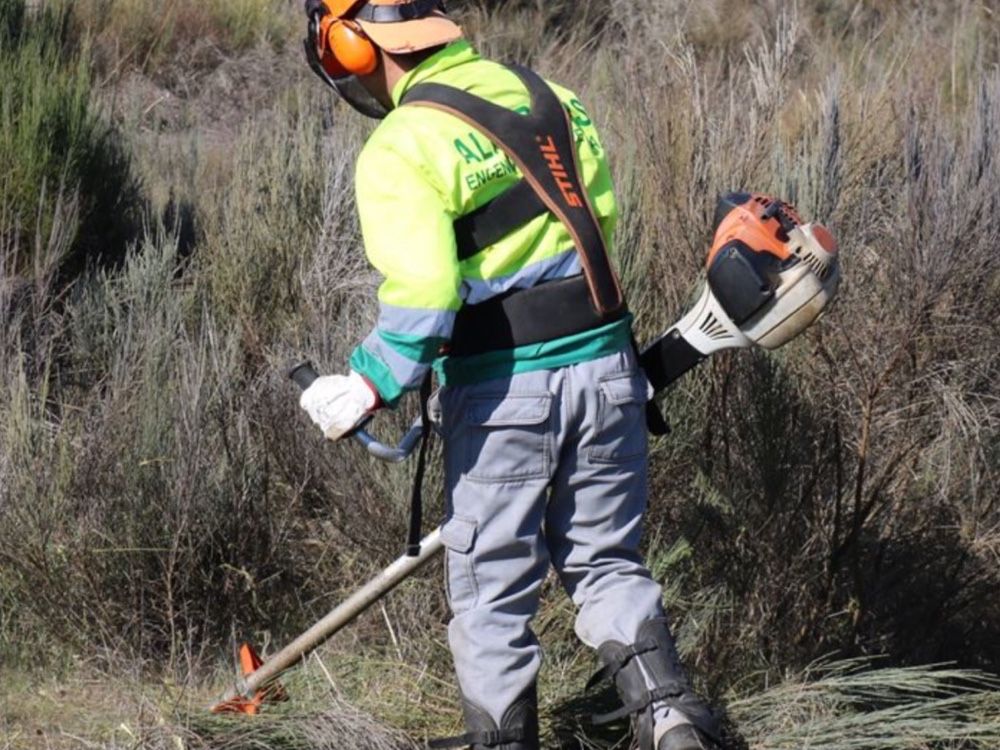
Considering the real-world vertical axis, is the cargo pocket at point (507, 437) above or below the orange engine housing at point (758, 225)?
below

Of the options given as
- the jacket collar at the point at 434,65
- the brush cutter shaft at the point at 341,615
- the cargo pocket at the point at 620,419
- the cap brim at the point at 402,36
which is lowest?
the brush cutter shaft at the point at 341,615

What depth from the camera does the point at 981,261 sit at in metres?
4.91

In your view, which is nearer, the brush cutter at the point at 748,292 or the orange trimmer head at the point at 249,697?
the brush cutter at the point at 748,292

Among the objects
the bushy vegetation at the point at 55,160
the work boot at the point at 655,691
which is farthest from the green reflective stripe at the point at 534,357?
the bushy vegetation at the point at 55,160

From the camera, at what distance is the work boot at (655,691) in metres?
3.83

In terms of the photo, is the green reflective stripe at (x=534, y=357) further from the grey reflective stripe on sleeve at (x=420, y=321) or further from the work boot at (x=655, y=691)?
the work boot at (x=655, y=691)

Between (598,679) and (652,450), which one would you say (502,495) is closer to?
(598,679)

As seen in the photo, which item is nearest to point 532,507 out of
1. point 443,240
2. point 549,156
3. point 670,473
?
point 443,240

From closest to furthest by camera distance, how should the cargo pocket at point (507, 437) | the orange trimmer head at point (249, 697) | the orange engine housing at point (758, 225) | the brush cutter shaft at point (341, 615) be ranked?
1. the cargo pocket at point (507, 437)
2. the orange engine housing at point (758, 225)
3. the brush cutter shaft at point (341, 615)
4. the orange trimmer head at point (249, 697)

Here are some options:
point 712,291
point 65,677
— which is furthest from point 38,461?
point 712,291

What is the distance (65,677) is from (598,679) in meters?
1.63

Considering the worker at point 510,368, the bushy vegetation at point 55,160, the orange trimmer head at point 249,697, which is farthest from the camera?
the bushy vegetation at point 55,160

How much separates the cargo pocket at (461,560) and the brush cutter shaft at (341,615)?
0.14 metres

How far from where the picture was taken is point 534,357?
3.84 m
